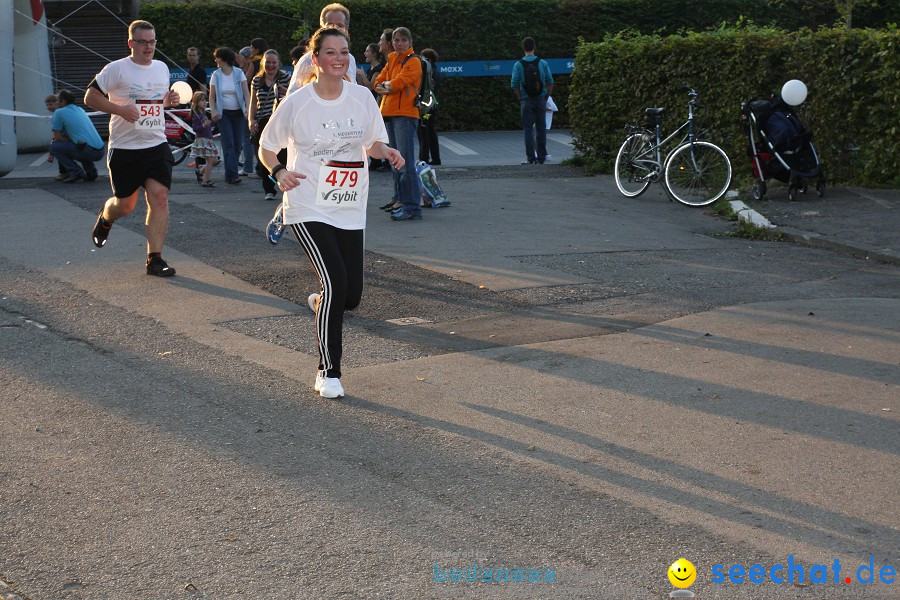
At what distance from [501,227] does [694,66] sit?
195 inches

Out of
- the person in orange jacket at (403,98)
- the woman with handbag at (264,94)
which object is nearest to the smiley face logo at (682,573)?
the person in orange jacket at (403,98)

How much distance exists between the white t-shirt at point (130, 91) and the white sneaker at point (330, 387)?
3.96m

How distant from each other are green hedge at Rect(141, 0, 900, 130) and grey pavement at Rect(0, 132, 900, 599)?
15.9 m

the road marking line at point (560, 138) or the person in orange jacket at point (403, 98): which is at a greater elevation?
the person in orange jacket at point (403, 98)

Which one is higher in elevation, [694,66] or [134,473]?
[694,66]

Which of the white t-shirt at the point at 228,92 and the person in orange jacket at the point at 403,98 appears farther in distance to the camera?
the white t-shirt at the point at 228,92

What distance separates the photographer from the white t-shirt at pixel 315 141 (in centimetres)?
613

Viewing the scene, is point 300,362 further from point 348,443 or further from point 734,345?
point 734,345

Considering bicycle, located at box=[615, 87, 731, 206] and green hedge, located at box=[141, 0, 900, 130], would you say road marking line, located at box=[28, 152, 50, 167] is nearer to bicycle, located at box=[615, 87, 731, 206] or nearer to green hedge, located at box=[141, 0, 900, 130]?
green hedge, located at box=[141, 0, 900, 130]

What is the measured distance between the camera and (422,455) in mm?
5223

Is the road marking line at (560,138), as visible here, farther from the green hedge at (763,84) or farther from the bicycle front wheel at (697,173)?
the bicycle front wheel at (697,173)

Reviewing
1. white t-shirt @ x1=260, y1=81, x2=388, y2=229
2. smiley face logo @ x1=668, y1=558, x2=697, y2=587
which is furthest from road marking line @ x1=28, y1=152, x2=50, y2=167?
A: smiley face logo @ x1=668, y1=558, x2=697, y2=587

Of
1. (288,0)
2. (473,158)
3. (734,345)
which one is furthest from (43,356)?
(288,0)

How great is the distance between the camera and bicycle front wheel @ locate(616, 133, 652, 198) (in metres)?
14.1
